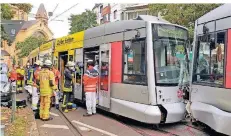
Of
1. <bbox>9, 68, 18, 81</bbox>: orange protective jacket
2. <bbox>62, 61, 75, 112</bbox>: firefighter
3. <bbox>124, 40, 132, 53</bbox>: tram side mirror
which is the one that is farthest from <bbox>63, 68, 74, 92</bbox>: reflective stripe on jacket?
<bbox>9, 68, 18, 81</bbox>: orange protective jacket

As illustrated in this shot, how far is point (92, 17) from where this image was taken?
4247 cm

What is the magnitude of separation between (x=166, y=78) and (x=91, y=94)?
109 inches

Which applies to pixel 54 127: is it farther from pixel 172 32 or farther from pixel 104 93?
pixel 172 32

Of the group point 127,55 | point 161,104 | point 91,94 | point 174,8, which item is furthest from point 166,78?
point 174,8

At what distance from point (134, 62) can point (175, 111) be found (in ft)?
5.24

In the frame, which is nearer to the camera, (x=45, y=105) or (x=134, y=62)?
(x=134, y=62)

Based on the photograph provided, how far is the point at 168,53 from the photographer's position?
823 centimetres

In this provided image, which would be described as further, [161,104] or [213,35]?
[161,104]

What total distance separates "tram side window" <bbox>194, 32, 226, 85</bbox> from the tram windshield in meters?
0.63

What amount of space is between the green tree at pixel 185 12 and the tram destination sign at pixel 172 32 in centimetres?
975

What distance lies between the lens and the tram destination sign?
26.8 feet

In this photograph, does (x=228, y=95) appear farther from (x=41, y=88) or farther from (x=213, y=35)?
(x=41, y=88)

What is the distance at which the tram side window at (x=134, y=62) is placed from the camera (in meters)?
8.11

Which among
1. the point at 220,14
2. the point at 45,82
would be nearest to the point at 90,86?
the point at 45,82
